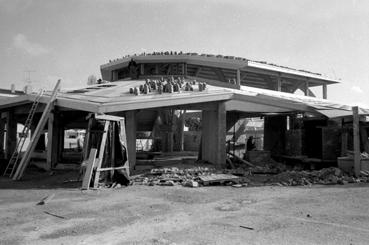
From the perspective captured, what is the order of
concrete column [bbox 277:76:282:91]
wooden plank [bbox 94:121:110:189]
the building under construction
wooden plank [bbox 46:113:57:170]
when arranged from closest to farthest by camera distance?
1. wooden plank [bbox 94:121:110:189]
2. the building under construction
3. wooden plank [bbox 46:113:57:170]
4. concrete column [bbox 277:76:282:91]

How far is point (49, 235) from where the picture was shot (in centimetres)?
575

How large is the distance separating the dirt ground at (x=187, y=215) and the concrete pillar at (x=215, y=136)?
4.89 metres

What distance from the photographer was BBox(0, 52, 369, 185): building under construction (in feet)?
42.8

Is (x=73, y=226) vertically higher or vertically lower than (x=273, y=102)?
lower

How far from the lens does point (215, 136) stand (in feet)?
53.3

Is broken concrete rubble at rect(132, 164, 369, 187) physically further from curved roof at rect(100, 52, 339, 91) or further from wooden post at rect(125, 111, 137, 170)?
curved roof at rect(100, 52, 339, 91)

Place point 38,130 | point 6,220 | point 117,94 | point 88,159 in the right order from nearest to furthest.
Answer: point 6,220
point 88,159
point 38,130
point 117,94

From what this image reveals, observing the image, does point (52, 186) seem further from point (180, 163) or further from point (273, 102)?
point (273, 102)

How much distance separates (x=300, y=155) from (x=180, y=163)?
6498mm

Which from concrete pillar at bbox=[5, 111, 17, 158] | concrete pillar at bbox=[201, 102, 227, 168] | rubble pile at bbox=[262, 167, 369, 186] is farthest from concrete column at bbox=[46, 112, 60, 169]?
rubble pile at bbox=[262, 167, 369, 186]

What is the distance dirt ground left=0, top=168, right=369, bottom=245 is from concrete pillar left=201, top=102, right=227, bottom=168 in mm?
4887

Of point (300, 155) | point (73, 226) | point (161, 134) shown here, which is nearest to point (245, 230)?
point (73, 226)

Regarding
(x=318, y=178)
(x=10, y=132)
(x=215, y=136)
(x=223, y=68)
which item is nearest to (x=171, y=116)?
(x=223, y=68)

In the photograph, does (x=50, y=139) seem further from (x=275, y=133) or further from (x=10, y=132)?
(x=275, y=133)
